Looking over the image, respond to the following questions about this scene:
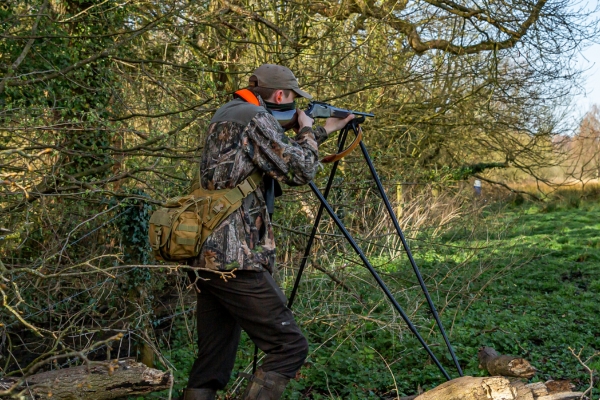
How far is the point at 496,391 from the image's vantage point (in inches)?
157

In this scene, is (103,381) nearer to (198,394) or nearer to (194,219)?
(198,394)

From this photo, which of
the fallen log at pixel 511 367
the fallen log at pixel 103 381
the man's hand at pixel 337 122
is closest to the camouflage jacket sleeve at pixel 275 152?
the man's hand at pixel 337 122

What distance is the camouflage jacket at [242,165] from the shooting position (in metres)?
3.70

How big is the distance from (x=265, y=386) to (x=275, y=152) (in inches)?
51.6

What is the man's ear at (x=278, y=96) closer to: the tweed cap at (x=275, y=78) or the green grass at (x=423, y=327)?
the tweed cap at (x=275, y=78)

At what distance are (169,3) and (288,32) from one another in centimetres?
174

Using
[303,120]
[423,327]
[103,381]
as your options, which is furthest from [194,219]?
[423,327]

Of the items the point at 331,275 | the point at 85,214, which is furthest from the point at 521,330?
the point at 85,214

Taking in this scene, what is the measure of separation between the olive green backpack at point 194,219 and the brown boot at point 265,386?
2.60 ft

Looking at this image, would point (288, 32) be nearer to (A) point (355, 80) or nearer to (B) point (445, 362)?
(A) point (355, 80)

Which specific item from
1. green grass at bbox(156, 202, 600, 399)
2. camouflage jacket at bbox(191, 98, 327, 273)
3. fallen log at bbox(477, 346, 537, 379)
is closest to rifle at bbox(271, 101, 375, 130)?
camouflage jacket at bbox(191, 98, 327, 273)

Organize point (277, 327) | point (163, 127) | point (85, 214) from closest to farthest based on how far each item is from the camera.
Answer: point (277, 327) < point (85, 214) < point (163, 127)

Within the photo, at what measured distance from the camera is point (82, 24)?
22.6 feet

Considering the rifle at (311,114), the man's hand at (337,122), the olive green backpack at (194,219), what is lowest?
the olive green backpack at (194,219)
